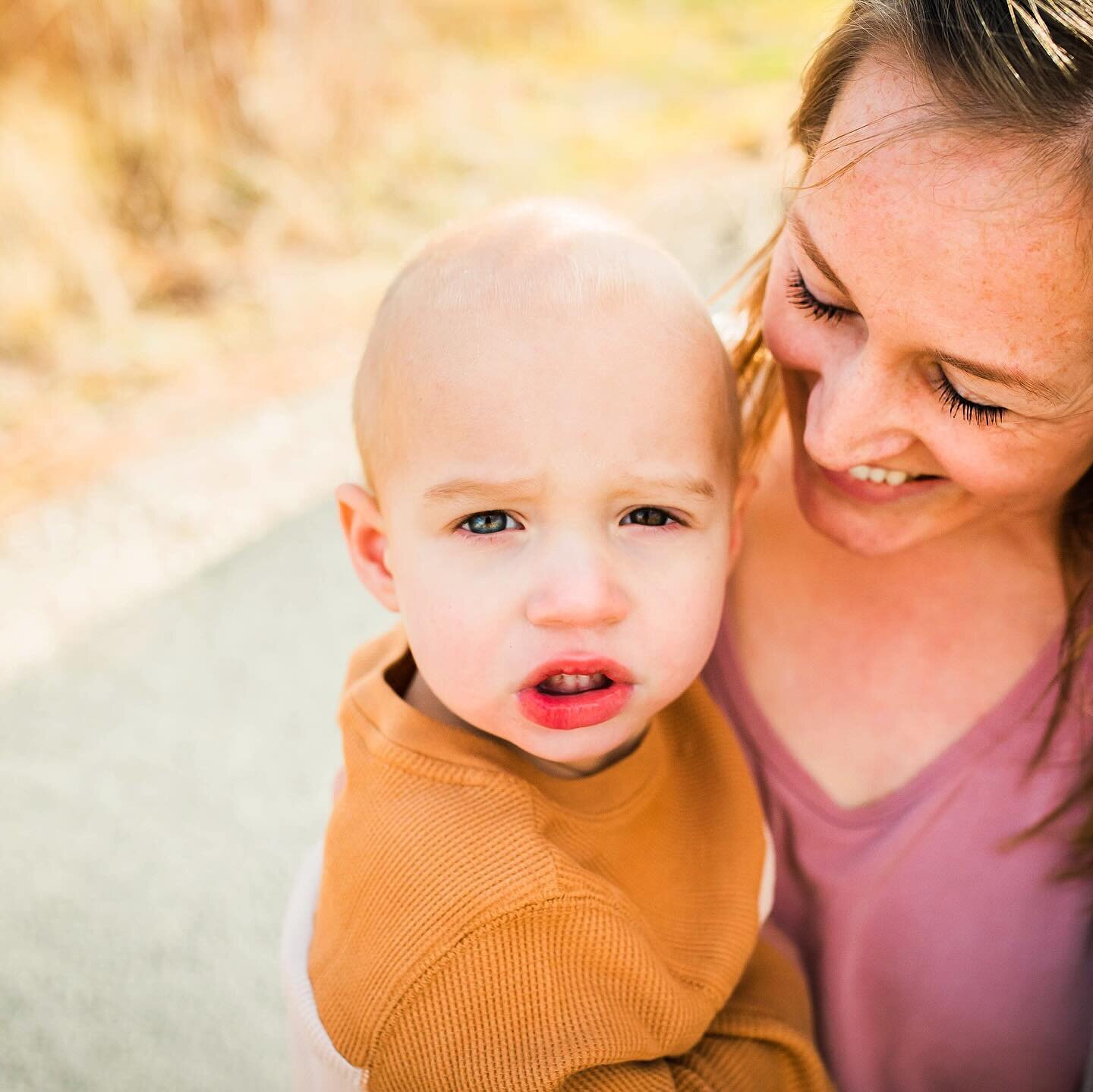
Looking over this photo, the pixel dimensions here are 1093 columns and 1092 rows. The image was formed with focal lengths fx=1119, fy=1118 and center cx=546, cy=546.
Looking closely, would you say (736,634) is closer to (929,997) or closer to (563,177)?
(929,997)

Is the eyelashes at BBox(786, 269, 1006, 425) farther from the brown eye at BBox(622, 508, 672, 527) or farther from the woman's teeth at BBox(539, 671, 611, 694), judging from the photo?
the woman's teeth at BBox(539, 671, 611, 694)

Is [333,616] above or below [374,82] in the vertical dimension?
Answer: below

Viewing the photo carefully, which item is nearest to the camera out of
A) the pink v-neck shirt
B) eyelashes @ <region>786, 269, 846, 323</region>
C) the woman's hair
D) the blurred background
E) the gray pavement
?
the woman's hair

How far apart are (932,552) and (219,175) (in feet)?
11.2

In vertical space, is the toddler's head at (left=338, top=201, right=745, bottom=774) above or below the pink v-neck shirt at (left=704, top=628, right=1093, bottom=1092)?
above

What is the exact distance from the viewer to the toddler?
43.9 inches

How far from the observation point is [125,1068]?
5.82 ft

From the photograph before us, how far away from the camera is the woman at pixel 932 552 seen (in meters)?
1.06

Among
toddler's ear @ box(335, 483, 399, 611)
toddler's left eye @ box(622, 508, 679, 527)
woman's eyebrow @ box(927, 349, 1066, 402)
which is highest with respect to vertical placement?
woman's eyebrow @ box(927, 349, 1066, 402)

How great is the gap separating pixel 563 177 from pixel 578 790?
153 inches

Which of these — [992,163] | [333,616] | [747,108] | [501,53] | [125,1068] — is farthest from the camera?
[501,53]

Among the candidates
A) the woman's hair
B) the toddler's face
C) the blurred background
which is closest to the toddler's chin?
the toddler's face

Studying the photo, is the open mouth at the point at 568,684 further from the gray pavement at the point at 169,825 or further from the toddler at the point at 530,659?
the gray pavement at the point at 169,825

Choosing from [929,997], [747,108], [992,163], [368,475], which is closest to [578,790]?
[368,475]
